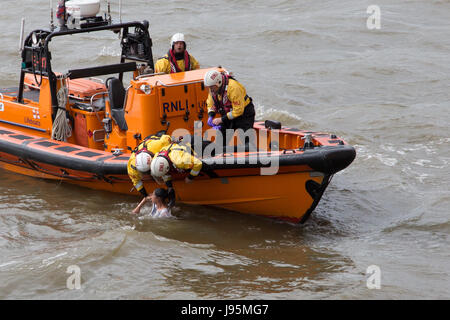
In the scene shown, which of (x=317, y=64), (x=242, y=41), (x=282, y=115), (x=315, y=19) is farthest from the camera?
(x=315, y=19)

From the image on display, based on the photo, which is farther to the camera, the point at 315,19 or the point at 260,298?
the point at 315,19

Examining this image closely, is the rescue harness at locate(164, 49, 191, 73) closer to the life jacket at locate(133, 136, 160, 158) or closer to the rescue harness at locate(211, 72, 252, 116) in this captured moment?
the rescue harness at locate(211, 72, 252, 116)

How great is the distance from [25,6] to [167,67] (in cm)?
1077

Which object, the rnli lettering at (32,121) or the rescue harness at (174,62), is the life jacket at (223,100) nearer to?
the rescue harness at (174,62)

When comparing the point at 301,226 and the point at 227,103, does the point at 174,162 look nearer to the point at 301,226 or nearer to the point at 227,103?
the point at 227,103

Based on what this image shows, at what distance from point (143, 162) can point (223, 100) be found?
1048 millimetres

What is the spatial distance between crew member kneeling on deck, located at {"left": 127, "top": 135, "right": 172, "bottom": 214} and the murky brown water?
0.41 meters

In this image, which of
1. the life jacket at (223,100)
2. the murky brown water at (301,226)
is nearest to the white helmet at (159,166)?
the murky brown water at (301,226)

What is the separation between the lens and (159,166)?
602 cm

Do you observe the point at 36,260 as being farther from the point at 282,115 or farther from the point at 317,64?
the point at 317,64

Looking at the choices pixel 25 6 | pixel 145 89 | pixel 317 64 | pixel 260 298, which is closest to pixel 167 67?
pixel 145 89

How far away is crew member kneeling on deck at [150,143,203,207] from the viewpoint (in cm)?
604

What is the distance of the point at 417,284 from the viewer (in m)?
5.14

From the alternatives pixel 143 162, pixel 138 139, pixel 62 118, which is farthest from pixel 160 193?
pixel 62 118
